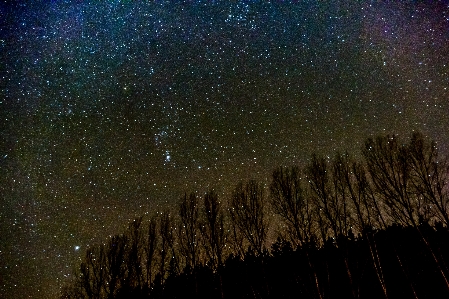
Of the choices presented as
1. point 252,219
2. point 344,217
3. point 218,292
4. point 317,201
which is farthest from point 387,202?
point 218,292

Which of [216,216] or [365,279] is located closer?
[365,279]

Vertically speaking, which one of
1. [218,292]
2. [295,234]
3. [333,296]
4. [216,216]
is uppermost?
[216,216]

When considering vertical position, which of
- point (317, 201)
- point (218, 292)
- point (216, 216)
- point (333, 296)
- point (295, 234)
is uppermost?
point (216, 216)

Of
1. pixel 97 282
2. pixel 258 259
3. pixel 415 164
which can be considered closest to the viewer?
pixel 415 164

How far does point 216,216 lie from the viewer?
19.4 meters

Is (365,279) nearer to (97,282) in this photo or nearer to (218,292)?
(218,292)

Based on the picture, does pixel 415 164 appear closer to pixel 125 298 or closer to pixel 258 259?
pixel 258 259

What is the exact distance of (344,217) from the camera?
14680 mm

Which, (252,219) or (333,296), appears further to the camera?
(252,219)

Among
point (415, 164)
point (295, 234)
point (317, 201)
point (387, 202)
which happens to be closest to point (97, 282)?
point (295, 234)

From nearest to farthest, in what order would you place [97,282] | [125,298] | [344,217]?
1. [344,217]
2. [125,298]
3. [97,282]

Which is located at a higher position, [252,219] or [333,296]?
[252,219]

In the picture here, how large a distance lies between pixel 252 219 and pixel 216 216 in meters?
2.87

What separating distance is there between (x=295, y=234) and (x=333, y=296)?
11.3 feet
